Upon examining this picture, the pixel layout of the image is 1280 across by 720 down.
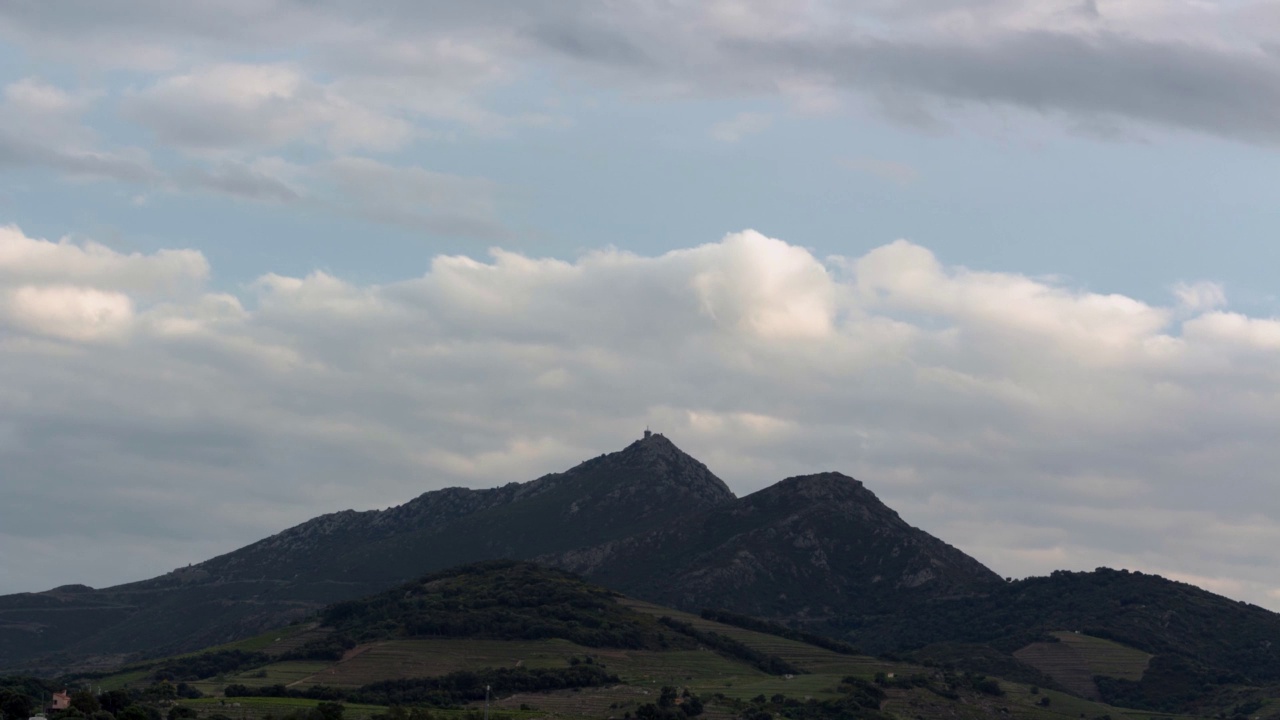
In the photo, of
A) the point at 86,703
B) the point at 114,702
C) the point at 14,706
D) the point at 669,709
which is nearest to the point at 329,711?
the point at 114,702

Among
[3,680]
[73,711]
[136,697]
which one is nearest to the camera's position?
[73,711]

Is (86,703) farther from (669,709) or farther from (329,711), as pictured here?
(669,709)

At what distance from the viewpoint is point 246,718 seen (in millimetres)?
166375

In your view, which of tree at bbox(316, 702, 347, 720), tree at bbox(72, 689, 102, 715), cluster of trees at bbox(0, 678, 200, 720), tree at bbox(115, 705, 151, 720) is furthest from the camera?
tree at bbox(316, 702, 347, 720)

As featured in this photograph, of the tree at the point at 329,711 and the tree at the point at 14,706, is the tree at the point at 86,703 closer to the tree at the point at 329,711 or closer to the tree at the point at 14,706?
the tree at the point at 14,706

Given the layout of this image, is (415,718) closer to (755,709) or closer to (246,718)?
(246,718)

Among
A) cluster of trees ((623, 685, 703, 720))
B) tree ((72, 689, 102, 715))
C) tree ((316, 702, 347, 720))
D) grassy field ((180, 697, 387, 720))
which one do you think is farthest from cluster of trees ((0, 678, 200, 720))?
cluster of trees ((623, 685, 703, 720))

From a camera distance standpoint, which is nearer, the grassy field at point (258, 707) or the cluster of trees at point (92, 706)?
the cluster of trees at point (92, 706)

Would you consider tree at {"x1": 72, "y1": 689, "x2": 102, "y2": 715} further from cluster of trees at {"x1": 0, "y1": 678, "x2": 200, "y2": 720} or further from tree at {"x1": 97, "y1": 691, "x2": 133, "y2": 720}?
tree at {"x1": 97, "y1": 691, "x2": 133, "y2": 720}

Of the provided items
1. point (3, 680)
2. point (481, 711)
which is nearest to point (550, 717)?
point (481, 711)

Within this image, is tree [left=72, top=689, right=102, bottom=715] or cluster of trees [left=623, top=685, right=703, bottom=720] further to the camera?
cluster of trees [left=623, top=685, right=703, bottom=720]

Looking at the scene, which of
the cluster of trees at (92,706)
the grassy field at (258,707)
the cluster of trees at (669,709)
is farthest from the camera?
the cluster of trees at (669,709)

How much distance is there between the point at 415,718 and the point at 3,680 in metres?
66.1

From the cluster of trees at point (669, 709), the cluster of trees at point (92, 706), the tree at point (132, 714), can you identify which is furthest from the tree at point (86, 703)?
the cluster of trees at point (669, 709)
